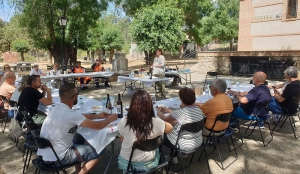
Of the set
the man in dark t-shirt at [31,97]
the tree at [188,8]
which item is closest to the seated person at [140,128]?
the man in dark t-shirt at [31,97]

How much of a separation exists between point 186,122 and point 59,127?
1404 mm

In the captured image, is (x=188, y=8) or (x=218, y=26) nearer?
(x=188, y=8)

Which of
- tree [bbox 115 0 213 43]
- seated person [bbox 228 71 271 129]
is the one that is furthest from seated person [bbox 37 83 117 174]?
tree [bbox 115 0 213 43]

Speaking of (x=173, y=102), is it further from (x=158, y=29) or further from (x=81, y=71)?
(x=158, y=29)

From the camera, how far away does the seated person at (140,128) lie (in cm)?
229

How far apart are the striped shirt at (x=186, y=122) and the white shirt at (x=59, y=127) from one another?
109cm

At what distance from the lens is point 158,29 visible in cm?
1525

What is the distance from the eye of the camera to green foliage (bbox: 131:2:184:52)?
15.1 metres

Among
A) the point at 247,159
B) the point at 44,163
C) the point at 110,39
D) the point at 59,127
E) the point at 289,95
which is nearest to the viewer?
the point at 59,127

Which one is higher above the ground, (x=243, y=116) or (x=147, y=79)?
(x=147, y=79)

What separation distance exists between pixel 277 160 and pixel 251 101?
98cm

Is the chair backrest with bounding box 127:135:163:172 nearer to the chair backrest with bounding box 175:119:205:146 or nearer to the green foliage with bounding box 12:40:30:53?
the chair backrest with bounding box 175:119:205:146

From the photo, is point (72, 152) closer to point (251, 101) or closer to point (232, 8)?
point (251, 101)

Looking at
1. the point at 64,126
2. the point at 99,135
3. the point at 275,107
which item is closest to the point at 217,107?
the point at 99,135
